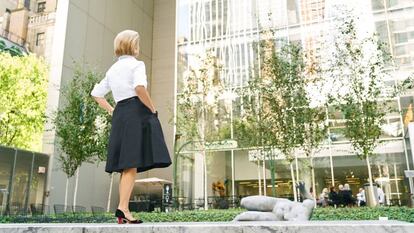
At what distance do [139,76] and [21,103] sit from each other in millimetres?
23781

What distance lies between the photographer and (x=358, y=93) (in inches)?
630

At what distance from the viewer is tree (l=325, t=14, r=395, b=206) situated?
50.4ft

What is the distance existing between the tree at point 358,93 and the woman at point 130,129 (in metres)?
13.2

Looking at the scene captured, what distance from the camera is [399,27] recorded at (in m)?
21.8

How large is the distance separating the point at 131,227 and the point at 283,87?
15237mm

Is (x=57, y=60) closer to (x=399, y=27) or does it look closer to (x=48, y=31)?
(x=48, y=31)

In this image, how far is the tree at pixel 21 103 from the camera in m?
24.1

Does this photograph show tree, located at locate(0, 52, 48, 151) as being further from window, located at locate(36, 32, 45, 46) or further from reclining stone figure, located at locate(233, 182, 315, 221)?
reclining stone figure, located at locate(233, 182, 315, 221)

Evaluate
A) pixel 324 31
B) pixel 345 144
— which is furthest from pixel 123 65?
pixel 324 31

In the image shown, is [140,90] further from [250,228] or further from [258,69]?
[258,69]

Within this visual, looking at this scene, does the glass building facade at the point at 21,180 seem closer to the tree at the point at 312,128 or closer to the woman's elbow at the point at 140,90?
the tree at the point at 312,128

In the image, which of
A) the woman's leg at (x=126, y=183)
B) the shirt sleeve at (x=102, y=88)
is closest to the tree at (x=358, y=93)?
the shirt sleeve at (x=102, y=88)

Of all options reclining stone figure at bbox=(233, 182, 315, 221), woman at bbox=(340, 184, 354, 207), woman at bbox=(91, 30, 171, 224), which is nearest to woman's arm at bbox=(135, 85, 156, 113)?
woman at bbox=(91, 30, 171, 224)

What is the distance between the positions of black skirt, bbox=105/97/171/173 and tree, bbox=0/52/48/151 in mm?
21799
